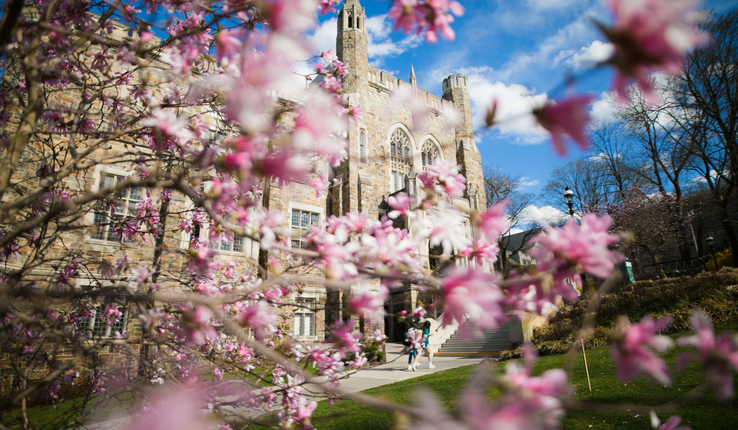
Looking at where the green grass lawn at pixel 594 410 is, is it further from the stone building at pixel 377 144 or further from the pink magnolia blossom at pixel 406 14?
the stone building at pixel 377 144

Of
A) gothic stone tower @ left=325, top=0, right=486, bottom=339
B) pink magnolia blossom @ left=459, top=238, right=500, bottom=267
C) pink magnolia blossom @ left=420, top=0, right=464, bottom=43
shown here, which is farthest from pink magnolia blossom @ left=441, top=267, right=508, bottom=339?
gothic stone tower @ left=325, top=0, right=486, bottom=339

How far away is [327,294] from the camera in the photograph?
12.7 metres

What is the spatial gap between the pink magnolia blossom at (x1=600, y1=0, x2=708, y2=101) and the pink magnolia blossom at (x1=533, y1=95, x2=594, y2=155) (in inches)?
4.2

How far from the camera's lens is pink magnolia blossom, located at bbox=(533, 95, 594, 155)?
2.62 feet

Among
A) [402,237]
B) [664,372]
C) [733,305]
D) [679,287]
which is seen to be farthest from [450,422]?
[679,287]

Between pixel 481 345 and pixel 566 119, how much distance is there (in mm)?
12048

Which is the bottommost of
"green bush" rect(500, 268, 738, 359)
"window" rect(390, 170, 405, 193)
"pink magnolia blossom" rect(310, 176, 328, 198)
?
"green bush" rect(500, 268, 738, 359)

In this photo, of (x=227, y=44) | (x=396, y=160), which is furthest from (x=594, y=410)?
(x=396, y=160)

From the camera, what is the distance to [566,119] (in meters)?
0.81

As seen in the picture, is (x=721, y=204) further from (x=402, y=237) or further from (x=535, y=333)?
(x=402, y=237)

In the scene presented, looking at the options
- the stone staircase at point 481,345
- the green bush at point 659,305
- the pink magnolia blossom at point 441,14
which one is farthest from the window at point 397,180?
the pink magnolia blossom at point 441,14

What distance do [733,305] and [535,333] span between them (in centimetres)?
424

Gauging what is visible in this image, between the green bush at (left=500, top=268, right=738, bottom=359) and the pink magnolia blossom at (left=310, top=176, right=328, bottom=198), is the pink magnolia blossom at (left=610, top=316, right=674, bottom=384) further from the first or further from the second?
the green bush at (left=500, top=268, right=738, bottom=359)

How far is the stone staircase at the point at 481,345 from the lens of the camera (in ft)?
35.4
